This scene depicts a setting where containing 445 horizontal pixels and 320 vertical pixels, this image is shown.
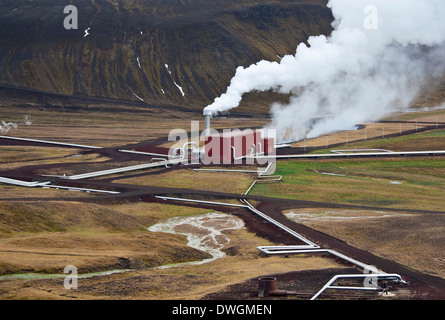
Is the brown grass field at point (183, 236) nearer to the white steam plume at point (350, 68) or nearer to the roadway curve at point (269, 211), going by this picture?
the roadway curve at point (269, 211)

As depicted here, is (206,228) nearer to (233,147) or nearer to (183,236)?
(183,236)

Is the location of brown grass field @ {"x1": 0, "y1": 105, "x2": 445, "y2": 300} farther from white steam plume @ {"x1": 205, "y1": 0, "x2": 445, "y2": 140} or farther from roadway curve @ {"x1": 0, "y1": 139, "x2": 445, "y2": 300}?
white steam plume @ {"x1": 205, "y1": 0, "x2": 445, "y2": 140}

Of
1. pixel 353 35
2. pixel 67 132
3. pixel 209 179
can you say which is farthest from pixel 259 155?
pixel 67 132

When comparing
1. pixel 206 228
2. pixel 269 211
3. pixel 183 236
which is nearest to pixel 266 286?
pixel 183 236

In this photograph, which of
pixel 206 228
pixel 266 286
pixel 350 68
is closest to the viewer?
pixel 266 286

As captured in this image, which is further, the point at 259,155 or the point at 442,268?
the point at 259,155

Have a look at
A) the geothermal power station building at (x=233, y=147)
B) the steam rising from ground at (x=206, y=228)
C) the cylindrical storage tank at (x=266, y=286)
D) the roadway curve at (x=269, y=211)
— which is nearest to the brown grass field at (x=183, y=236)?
the steam rising from ground at (x=206, y=228)
